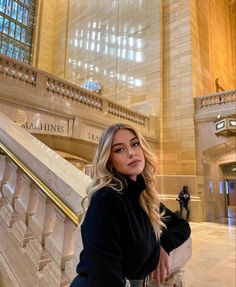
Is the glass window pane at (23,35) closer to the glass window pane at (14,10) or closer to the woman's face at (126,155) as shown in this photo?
the glass window pane at (14,10)

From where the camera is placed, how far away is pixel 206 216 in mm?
10438

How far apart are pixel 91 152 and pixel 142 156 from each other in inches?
304

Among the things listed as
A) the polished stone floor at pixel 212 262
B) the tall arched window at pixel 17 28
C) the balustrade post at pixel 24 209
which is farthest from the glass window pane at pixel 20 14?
the balustrade post at pixel 24 209

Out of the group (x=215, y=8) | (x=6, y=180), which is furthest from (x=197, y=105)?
(x=6, y=180)

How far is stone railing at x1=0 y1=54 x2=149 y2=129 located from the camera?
6395 millimetres

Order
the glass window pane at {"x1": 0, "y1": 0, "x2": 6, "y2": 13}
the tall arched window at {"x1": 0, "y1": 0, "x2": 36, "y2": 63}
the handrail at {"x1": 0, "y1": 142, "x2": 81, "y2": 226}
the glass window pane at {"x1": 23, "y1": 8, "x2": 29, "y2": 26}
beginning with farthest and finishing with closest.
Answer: the glass window pane at {"x1": 23, "y1": 8, "x2": 29, "y2": 26}
the tall arched window at {"x1": 0, "y1": 0, "x2": 36, "y2": 63}
the glass window pane at {"x1": 0, "y1": 0, "x2": 6, "y2": 13}
the handrail at {"x1": 0, "y1": 142, "x2": 81, "y2": 226}

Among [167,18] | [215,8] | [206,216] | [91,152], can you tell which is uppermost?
[215,8]

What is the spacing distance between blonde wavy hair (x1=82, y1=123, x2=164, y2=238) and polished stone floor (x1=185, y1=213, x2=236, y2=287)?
2.94 meters

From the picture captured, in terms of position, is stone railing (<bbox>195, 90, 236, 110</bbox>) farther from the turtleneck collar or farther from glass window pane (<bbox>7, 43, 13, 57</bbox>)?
glass window pane (<bbox>7, 43, 13, 57</bbox>)

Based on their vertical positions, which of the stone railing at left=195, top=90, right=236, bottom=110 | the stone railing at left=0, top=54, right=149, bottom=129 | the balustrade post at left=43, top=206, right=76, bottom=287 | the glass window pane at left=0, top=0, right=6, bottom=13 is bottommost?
the balustrade post at left=43, top=206, right=76, bottom=287

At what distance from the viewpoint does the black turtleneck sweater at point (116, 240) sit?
96cm

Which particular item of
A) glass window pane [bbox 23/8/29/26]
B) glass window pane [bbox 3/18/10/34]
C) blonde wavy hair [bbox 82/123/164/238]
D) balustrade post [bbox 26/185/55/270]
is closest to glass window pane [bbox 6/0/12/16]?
glass window pane [bbox 3/18/10/34]

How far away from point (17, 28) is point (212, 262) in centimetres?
1678

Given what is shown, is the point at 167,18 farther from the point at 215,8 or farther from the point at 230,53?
the point at 230,53
